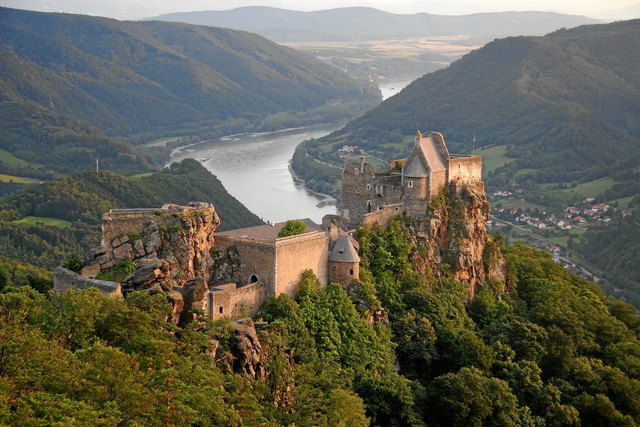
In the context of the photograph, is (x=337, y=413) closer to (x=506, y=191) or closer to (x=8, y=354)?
(x=8, y=354)

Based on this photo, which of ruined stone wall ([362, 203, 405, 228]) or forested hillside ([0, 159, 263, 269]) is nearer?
ruined stone wall ([362, 203, 405, 228])

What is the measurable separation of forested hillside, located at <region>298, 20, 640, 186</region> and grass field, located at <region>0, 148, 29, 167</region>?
5722 cm

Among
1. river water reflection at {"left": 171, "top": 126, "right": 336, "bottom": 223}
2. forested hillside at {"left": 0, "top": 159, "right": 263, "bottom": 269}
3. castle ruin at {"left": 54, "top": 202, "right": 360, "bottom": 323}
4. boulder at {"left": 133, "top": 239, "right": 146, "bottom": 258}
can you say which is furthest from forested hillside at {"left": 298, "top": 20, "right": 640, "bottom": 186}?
boulder at {"left": 133, "top": 239, "right": 146, "bottom": 258}

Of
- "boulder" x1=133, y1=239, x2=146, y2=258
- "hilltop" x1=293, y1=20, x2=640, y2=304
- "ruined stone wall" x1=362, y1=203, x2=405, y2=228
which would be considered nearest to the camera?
"boulder" x1=133, y1=239, x2=146, y2=258

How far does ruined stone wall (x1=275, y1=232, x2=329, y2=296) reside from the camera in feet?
120

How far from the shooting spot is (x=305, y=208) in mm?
112312

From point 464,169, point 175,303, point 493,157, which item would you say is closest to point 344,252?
point 175,303

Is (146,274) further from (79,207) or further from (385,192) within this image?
(79,207)

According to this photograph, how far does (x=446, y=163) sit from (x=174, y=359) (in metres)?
26.3

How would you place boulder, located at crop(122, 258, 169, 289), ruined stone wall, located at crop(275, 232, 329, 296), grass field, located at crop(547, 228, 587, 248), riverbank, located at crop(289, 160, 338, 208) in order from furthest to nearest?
grass field, located at crop(547, 228, 587, 248) < riverbank, located at crop(289, 160, 338, 208) < ruined stone wall, located at crop(275, 232, 329, 296) < boulder, located at crop(122, 258, 169, 289)

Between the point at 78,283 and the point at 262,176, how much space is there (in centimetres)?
10998

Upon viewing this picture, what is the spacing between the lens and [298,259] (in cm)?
3778

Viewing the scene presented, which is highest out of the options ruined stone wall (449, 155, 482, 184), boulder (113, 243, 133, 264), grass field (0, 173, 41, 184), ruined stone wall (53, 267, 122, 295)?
ruined stone wall (449, 155, 482, 184)

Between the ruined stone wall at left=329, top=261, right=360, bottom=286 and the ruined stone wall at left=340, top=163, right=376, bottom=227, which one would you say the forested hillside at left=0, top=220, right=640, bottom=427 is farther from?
the ruined stone wall at left=340, top=163, right=376, bottom=227
